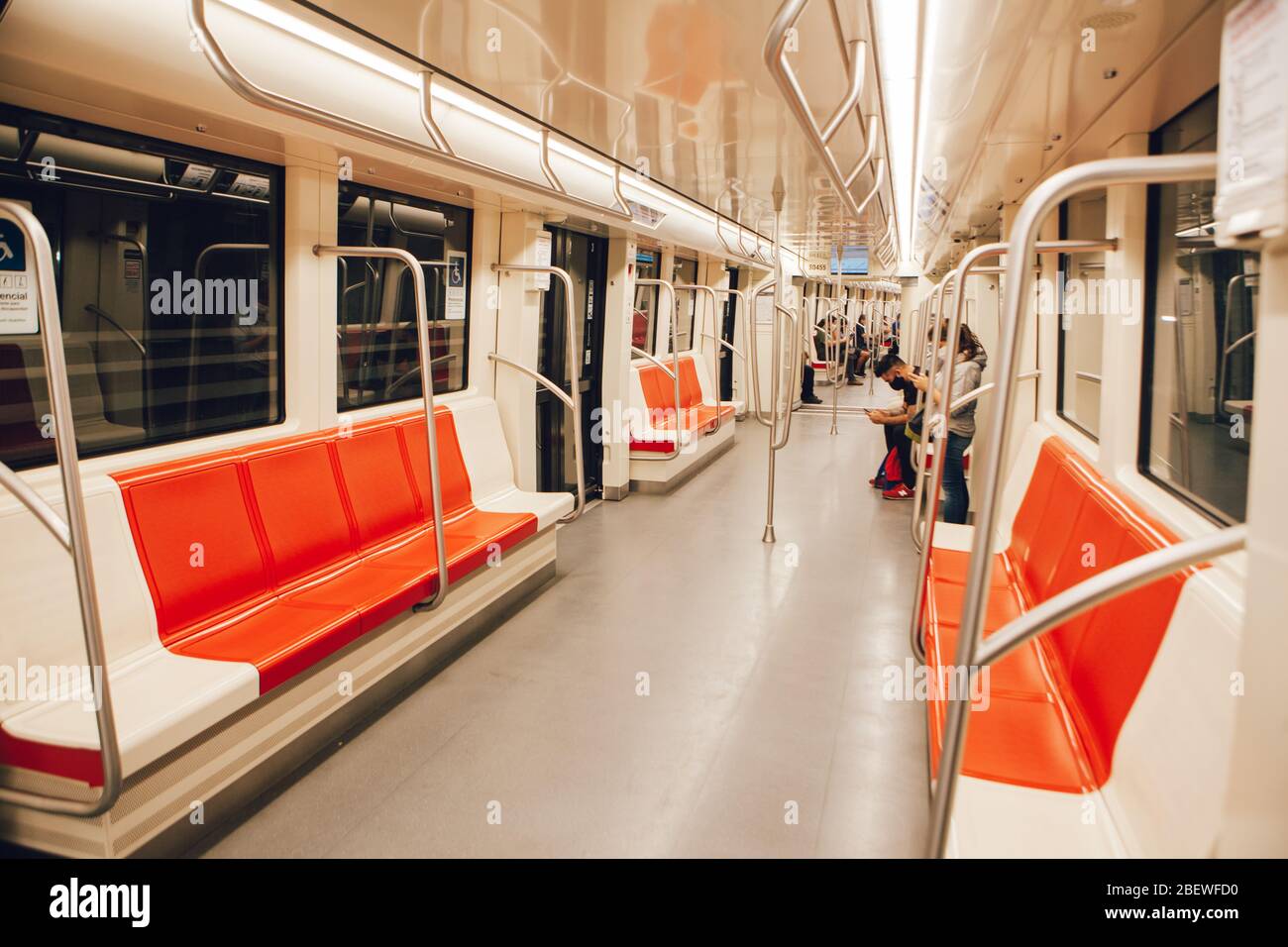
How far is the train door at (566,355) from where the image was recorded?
21.8 feet

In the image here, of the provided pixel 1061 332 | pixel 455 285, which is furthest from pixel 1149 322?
pixel 455 285

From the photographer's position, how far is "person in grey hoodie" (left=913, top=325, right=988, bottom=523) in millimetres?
5570

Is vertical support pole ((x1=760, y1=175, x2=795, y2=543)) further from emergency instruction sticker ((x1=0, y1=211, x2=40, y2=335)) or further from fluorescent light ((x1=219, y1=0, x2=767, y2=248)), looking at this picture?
emergency instruction sticker ((x1=0, y1=211, x2=40, y2=335))

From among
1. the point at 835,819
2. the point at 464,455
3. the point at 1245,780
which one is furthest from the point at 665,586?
the point at 1245,780

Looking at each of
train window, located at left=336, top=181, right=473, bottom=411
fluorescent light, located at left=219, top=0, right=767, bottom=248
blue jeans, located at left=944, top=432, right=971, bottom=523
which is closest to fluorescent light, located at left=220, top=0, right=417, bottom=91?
fluorescent light, located at left=219, top=0, right=767, bottom=248

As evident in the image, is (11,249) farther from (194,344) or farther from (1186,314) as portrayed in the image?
(1186,314)

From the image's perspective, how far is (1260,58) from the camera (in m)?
1.17

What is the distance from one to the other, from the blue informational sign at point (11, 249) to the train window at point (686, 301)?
26.1ft

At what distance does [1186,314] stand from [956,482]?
8.55 feet

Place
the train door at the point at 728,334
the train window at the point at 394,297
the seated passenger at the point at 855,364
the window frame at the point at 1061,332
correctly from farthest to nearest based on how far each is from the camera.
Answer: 1. the seated passenger at the point at 855,364
2. the train door at the point at 728,334
3. the window frame at the point at 1061,332
4. the train window at the point at 394,297

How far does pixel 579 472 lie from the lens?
479 cm

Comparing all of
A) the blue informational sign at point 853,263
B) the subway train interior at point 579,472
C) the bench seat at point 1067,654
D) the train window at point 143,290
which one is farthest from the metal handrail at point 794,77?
the blue informational sign at point 853,263

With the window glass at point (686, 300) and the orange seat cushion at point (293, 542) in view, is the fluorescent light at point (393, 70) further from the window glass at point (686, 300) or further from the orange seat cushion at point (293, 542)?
the window glass at point (686, 300)

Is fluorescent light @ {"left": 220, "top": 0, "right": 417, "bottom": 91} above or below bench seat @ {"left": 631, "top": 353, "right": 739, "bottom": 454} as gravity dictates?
above
